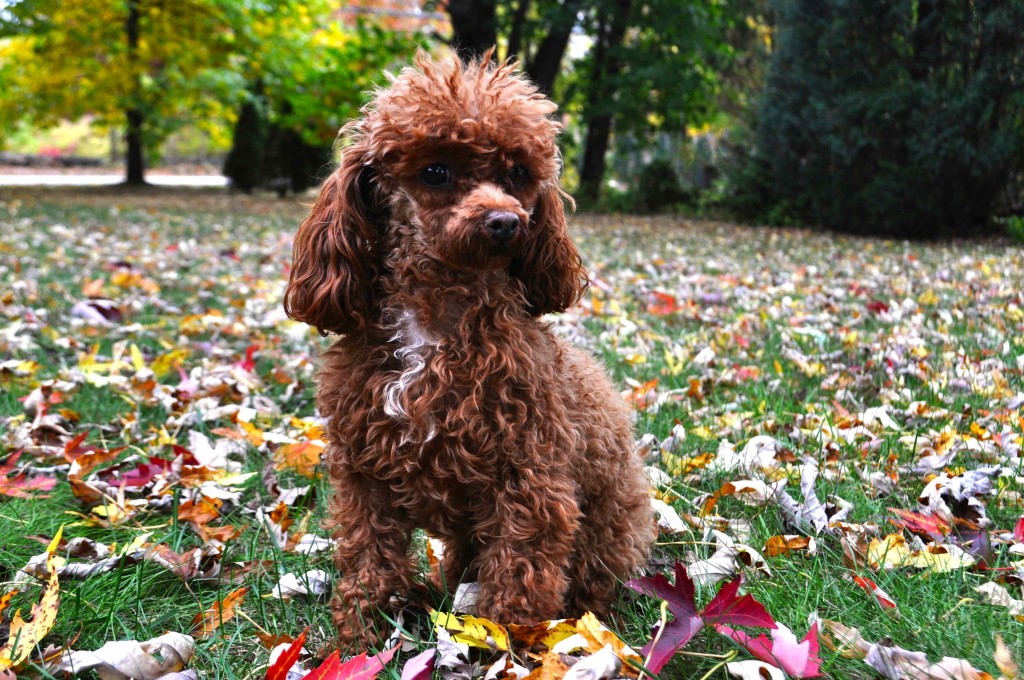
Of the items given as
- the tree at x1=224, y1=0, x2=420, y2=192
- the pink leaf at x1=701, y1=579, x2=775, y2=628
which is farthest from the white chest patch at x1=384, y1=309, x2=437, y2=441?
the tree at x1=224, y1=0, x2=420, y2=192

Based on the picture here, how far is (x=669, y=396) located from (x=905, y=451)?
44.8 inches

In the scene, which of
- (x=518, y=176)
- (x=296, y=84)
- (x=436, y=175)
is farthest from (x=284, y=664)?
(x=296, y=84)

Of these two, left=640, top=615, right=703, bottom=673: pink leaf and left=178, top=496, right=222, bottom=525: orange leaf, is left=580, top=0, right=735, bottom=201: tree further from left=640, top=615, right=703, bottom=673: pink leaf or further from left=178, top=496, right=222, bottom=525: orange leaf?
left=640, top=615, right=703, bottom=673: pink leaf

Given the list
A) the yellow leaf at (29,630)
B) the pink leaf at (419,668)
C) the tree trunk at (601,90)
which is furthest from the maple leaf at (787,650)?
the tree trunk at (601,90)

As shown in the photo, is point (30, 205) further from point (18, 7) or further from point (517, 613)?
point (517, 613)

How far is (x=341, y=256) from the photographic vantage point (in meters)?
2.22

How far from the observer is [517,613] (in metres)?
2.09

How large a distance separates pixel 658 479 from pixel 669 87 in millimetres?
15045

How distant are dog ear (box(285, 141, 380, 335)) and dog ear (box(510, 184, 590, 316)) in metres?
0.43

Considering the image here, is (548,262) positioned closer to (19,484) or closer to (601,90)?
(19,484)

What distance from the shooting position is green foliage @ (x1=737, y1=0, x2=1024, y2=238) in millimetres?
11406

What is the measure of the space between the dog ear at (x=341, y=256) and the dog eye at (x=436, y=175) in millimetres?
198

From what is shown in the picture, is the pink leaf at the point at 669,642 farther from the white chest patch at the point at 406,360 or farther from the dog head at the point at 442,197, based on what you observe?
the dog head at the point at 442,197

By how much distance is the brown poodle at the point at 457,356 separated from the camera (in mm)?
2105
